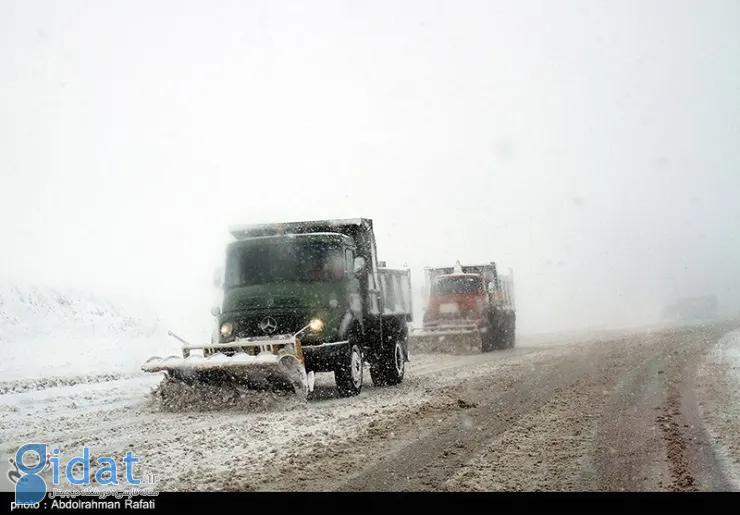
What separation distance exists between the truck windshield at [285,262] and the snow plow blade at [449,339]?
12.2 metres

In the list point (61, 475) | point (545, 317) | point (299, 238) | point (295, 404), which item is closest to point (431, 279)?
point (299, 238)

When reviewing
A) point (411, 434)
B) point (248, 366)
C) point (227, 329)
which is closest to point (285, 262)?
point (227, 329)

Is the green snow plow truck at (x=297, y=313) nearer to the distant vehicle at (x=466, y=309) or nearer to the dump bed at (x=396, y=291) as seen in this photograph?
the dump bed at (x=396, y=291)

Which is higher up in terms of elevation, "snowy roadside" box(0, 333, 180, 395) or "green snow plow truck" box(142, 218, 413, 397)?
"green snow plow truck" box(142, 218, 413, 397)

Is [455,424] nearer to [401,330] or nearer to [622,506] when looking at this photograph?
[622,506]

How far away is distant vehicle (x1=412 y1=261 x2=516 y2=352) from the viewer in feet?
74.6

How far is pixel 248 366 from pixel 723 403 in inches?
264

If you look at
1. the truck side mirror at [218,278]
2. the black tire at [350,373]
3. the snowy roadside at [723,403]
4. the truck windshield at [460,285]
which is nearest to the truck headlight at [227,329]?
the truck side mirror at [218,278]

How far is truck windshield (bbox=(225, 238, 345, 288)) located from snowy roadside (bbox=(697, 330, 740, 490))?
5874mm

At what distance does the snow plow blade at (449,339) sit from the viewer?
74.1ft

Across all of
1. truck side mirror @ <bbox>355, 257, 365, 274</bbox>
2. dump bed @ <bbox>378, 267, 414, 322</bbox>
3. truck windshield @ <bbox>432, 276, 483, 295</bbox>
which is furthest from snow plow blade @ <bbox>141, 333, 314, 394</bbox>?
truck windshield @ <bbox>432, 276, 483, 295</bbox>

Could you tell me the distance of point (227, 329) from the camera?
1083 cm

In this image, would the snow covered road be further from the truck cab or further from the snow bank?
the truck cab

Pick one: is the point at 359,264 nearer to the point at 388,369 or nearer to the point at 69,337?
the point at 388,369
